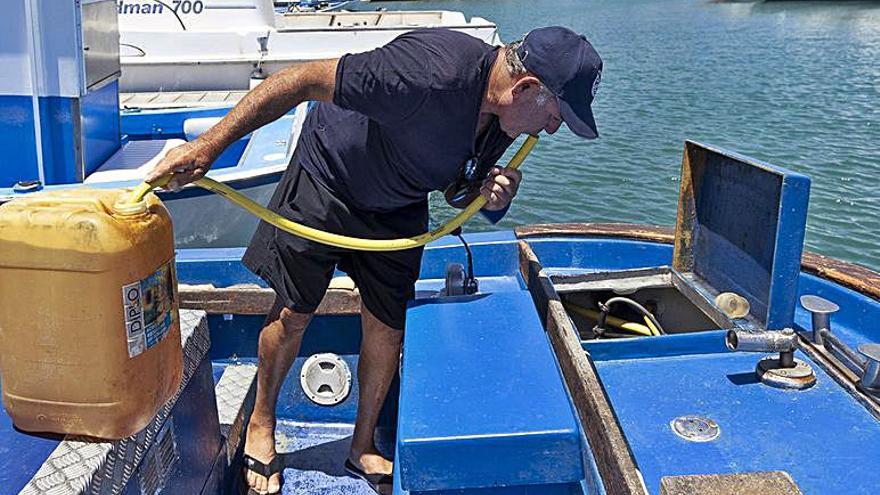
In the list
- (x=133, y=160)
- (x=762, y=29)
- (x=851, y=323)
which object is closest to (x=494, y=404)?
(x=851, y=323)

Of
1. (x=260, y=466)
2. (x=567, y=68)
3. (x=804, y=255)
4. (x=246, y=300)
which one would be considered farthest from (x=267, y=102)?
(x=804, y=255)

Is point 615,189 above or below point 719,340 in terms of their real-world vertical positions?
below

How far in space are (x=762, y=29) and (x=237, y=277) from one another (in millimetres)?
25101

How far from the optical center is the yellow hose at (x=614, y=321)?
2.85 m

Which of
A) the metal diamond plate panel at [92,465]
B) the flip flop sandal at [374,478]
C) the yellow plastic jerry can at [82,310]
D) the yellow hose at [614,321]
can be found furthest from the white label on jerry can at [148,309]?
the yellow hose at [614,321]

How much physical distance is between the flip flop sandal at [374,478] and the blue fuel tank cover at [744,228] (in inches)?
47.8

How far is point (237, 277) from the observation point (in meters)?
3.01

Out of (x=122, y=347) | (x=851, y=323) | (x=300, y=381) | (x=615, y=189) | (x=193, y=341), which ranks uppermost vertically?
(x=122, y=347)

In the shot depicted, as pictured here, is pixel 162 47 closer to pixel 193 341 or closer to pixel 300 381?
pixel 300 381

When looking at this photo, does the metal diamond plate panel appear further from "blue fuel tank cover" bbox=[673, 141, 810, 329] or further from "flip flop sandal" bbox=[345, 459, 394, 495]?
"blue fuel tank cover" bbox=[673, 141, 810, 329]

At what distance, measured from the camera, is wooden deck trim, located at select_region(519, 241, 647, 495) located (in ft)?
5.79

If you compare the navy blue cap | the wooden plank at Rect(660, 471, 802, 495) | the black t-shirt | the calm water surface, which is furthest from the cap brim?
the calm water surface

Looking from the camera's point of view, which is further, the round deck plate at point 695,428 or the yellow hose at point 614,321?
the yellow hose at point 614,321

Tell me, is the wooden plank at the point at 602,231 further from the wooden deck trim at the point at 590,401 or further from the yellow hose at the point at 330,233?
the yellow hose at the point at 330,233
